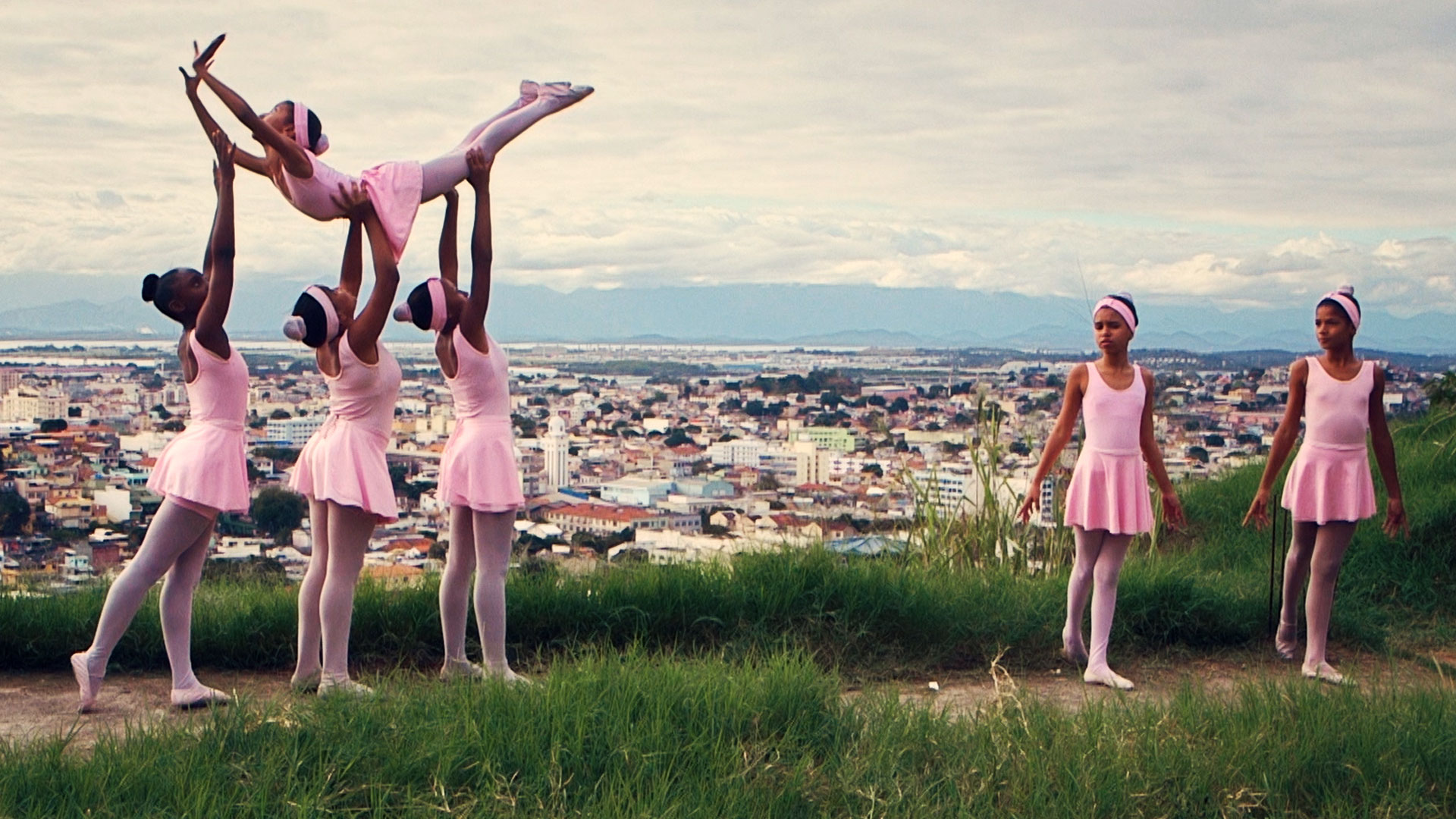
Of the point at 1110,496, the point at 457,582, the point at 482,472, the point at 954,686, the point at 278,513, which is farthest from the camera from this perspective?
the point at 278,513

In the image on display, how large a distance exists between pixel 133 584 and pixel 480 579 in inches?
53.8

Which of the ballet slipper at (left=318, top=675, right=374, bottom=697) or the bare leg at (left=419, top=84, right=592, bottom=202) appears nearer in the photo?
the ballet slipper at (left=318, top=675, right=374, bottom=697)

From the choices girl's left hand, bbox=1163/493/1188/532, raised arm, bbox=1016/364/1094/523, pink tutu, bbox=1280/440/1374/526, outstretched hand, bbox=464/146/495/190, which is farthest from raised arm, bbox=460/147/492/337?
pink tutu, bbox=1280/440/1374/526

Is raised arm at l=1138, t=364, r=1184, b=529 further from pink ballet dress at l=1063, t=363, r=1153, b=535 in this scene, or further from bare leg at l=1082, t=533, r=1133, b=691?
bare leg at l=1082, t=533, r=1133, b=691

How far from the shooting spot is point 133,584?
535 cm

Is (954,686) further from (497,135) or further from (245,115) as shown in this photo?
(245,115)

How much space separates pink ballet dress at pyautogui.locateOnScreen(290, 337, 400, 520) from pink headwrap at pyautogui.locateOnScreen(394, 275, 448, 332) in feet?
0.53

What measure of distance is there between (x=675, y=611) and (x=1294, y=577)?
3.13 m

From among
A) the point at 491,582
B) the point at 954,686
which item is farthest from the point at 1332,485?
the point at 491,582

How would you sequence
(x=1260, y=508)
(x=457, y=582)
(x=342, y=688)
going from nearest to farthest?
(x=342, y=688), (x=457, y=582), (x=1260, y=508)

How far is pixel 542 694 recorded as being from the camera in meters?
4.79

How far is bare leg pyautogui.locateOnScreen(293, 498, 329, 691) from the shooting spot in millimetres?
5684

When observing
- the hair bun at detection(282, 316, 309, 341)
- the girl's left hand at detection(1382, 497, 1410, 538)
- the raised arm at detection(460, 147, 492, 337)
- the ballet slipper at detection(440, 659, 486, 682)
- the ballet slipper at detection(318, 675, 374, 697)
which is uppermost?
the raised arm at detection(460, 147, 492, 337)

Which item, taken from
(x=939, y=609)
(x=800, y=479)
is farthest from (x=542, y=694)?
(x=800, y=479)
